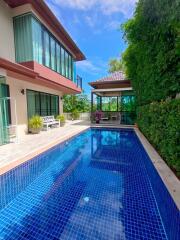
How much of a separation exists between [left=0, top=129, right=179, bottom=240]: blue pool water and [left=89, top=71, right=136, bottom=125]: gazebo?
1071 centimetres

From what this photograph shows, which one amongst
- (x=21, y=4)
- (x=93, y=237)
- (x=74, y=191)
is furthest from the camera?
(x=21, y=4)

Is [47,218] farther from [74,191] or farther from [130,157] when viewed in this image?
[130,157]

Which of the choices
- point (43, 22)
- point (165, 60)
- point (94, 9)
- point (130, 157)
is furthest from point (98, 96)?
point (165, 60)

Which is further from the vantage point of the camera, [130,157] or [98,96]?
[98,96]

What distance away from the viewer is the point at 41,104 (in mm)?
12469

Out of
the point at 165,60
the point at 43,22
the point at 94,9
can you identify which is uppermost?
the point at 94,9

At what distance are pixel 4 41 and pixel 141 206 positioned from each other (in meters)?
10.2

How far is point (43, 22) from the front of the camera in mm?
9766

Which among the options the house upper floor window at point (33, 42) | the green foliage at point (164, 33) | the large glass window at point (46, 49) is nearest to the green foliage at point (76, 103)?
the house upper floor window at point (33, 42)

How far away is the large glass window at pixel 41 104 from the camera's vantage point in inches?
431

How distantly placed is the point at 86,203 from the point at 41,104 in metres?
10.5

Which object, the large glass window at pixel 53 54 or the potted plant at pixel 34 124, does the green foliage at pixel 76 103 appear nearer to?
the large glass window at pixel 53 54

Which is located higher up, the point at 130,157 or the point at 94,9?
the point at 94,9

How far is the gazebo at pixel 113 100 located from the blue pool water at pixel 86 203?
35.1 feet
